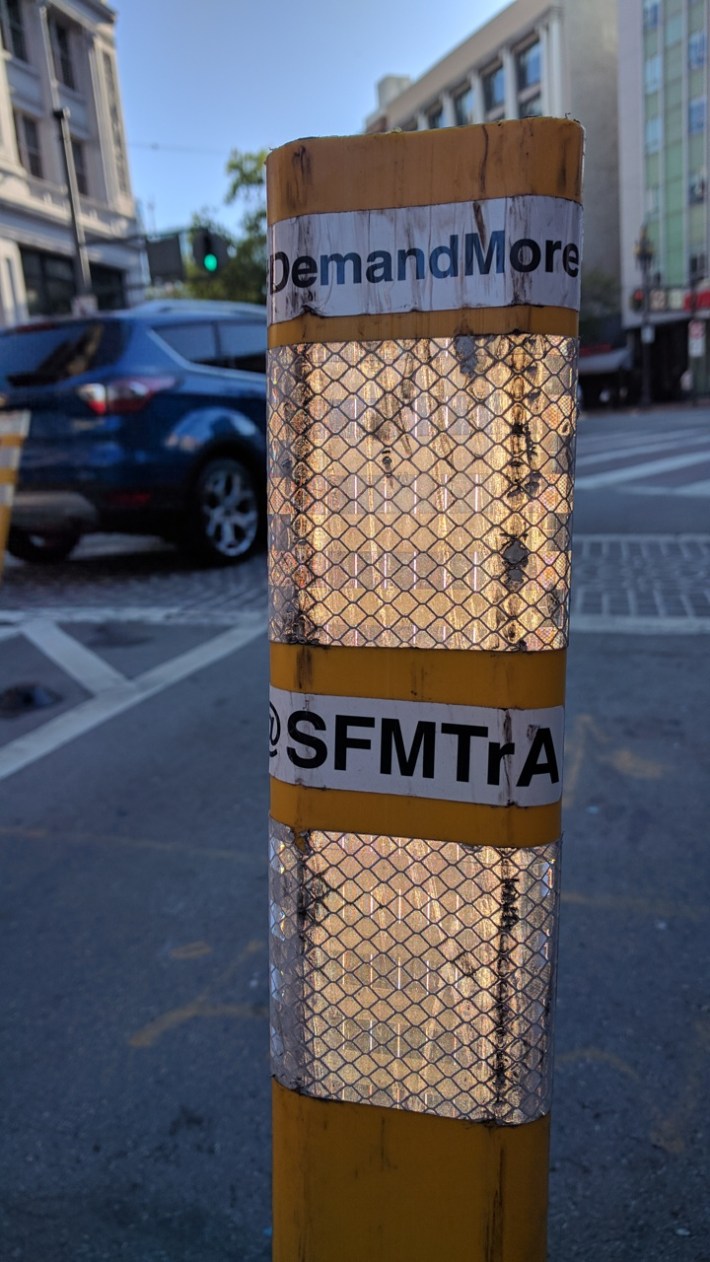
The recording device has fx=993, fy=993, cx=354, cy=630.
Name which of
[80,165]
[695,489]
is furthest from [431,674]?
[80,165]

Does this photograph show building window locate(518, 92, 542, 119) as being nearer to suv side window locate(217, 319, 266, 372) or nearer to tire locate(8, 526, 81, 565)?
suv side window locate(217, 319, 266, 372)

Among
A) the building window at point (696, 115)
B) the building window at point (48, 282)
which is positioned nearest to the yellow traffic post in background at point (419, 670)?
the building window at point (48, 282)

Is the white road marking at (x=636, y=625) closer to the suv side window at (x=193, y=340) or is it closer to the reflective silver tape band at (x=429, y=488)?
the suv side window at (x=193, y=340)

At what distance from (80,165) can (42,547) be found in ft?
96.5

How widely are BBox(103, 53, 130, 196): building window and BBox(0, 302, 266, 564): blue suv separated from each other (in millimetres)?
32077

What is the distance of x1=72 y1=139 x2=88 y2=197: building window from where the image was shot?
33.1 meters

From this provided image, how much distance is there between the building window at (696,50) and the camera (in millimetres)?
42938

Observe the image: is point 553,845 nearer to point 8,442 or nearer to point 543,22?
point 8,442

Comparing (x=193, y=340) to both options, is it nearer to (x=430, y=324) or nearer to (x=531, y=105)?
(x=430, y=324)

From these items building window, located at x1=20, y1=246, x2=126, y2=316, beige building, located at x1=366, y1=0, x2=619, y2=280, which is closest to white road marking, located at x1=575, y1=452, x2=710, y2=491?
building window, located at x1=20, y1=246, x2=126, y2=316

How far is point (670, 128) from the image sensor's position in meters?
45.3

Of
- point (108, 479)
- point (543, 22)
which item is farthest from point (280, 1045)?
point (543, 22)

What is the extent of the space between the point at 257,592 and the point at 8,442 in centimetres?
194

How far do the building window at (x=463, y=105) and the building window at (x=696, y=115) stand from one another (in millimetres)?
15709
